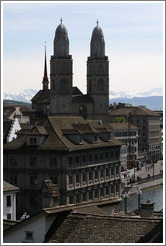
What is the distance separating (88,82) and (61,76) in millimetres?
6511

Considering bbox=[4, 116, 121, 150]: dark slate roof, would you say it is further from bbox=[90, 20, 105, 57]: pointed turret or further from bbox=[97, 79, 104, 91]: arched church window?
bbox=[97, 79, 104, 91]: arched church window

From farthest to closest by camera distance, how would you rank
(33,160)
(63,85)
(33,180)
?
1. (63,85)
2. (33,160)
3. (33,180)

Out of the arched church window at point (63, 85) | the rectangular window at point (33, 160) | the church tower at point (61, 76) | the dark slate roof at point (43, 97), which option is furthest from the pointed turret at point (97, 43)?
the rectangular window at point (33, 160)

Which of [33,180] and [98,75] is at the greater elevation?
[98,75]

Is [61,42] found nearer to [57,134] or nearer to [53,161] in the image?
[57,134]

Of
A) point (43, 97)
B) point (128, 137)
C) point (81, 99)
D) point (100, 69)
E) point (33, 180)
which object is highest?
point (100, 69)

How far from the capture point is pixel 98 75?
523 ft

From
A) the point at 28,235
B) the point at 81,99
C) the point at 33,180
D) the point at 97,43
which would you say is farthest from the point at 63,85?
the point at 28,235

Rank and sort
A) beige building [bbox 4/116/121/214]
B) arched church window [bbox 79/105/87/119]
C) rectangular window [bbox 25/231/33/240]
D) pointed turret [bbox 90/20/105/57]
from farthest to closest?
arched church window [bbox 79/105/87/119]
pointed turret [bbox 90/20/105/57]
beige building [bbox 4/116/121/214]
rectangular window [bbox 25/231/33/240]

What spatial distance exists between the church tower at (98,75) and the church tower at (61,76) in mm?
4608

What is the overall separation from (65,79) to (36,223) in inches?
5138

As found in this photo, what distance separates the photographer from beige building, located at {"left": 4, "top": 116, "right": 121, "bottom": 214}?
7512 cm

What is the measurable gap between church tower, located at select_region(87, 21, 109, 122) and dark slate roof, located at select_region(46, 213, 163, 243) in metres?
131

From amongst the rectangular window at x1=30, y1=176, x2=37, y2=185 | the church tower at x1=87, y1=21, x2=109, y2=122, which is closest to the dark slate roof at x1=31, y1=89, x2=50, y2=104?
the church tower at x1=87, y1=21, x2=109, y2=122
